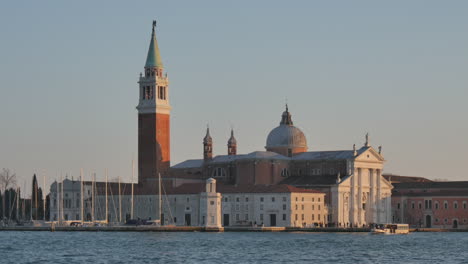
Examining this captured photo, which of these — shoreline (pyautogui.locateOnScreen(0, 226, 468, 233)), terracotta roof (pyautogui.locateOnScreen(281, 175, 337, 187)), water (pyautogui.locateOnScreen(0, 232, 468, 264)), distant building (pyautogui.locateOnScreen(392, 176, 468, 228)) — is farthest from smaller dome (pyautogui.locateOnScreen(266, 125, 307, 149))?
water (pyautogui.locateOnScreen(0, 232, 468, 264))

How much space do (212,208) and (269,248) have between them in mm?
26456

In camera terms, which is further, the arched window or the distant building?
the arched window

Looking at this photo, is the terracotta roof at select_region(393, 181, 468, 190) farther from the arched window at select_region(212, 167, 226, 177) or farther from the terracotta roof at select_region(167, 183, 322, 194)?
the arched window at select_region(212, 167, 226, 177)

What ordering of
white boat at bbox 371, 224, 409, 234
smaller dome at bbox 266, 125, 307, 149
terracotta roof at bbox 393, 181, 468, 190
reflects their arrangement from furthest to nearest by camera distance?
smaller dome at bbox 266, 125, 307, 149
terracotta roof at bbox 393, 181, 468, 190
white boat at bbox 371, 224, 409, 234

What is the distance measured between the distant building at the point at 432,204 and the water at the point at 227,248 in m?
18.6

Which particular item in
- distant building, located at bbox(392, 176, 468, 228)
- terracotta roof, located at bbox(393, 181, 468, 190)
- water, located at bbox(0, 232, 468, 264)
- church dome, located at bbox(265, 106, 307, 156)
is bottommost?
water, located at bbox(0, 232, 468, 264)

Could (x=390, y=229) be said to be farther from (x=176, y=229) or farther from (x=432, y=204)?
(x=176, y=229)

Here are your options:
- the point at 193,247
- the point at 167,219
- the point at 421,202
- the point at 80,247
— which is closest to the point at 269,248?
the point at 193,247

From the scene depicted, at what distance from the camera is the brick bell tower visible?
104m

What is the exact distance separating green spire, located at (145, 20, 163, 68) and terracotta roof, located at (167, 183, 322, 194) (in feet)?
36.7

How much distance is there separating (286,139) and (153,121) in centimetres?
1301

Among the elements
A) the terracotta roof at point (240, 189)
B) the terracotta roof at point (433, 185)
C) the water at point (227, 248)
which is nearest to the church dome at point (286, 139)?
the terracotta roof at point (240, 189)

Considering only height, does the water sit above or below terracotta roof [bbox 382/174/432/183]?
below

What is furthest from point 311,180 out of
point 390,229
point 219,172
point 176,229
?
point 176,229
